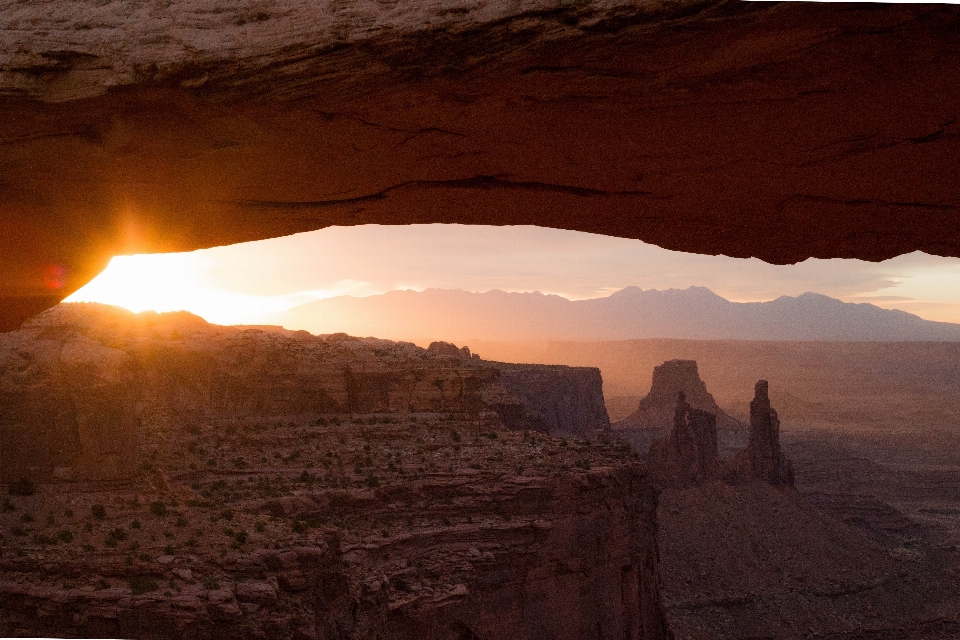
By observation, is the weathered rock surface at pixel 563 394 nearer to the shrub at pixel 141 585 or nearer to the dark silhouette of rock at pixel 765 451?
the dark silhouette of rock at pixel 765 451

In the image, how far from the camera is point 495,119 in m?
7.64

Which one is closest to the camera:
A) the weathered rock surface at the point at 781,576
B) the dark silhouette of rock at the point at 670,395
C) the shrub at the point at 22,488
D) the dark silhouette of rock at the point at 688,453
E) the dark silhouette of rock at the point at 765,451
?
the shrub at the point at 22,488

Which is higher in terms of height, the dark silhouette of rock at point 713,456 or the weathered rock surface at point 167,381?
the weathered rock surface at point 167,381

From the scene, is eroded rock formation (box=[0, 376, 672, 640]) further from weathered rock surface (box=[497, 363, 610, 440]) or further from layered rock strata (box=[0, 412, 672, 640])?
weathered rock surface (box=[497, 363, 610, 440])

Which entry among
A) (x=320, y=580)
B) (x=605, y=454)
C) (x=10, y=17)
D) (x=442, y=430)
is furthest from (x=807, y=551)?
(x=10, y=17)

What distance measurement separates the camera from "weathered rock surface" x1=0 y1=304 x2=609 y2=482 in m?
18.1

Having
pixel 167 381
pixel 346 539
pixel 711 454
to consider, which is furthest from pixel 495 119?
pixel 711 454

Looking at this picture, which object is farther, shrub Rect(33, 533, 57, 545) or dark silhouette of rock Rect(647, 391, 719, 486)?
dark silhouette of rock Rect(647, 391, 719, 486)

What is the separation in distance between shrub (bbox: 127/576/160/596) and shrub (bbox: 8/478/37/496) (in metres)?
3.09

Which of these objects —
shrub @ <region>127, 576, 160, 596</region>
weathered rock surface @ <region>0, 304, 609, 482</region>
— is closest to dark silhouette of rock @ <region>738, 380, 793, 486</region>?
weathered rock surface @ <region>0, 304, 609, 482</region>

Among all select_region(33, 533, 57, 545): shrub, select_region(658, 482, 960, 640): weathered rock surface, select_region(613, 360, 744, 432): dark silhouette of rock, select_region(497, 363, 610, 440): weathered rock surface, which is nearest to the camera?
select_region(33, 533, 57, 545): shrub

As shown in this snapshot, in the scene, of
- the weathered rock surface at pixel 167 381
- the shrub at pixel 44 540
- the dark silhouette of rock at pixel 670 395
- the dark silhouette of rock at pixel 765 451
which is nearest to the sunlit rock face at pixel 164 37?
the weathered rock surface at pixel 167 381

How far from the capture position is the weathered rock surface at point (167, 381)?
1806cm

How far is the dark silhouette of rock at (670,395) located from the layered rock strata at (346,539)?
78.8 m
